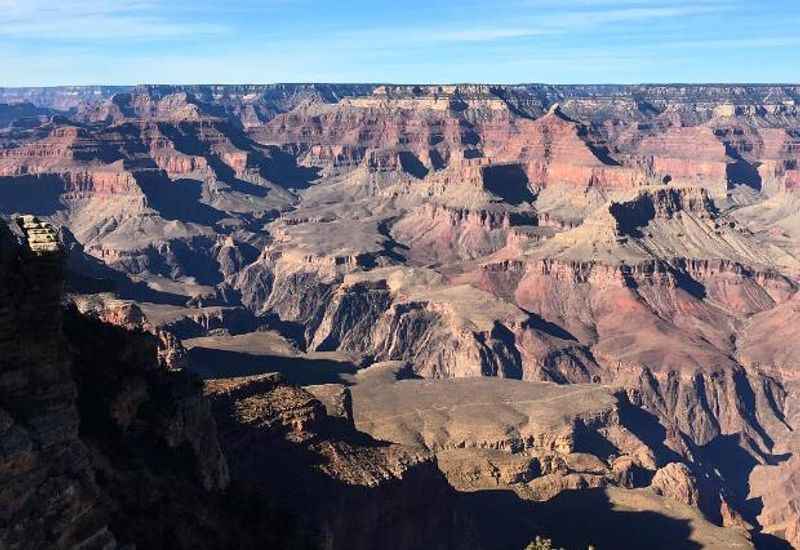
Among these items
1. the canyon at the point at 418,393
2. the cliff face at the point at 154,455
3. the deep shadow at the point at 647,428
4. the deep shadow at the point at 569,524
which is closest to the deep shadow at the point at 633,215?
the canyon at the point at 418,393

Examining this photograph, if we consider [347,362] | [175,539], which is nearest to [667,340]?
[347,362]

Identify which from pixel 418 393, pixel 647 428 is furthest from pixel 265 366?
pixel 647 428

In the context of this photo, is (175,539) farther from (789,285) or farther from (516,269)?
(789,285)

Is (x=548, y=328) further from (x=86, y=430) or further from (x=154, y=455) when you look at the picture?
(x=86, y=430)

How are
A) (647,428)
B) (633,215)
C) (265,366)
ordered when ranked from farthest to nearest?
(633,215), (647,428), (265,366)

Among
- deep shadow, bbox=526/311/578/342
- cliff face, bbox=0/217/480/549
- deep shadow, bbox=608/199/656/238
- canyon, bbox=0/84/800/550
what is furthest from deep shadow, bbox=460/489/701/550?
deep shadow, bbox=608/199/656/238
